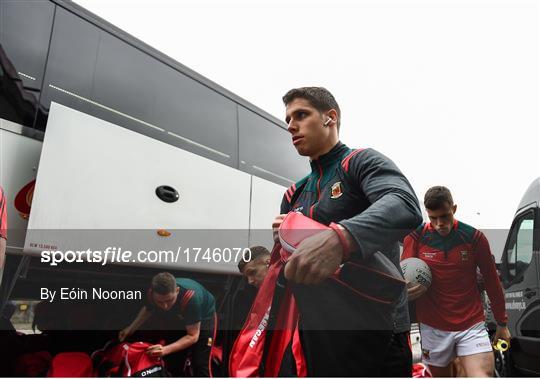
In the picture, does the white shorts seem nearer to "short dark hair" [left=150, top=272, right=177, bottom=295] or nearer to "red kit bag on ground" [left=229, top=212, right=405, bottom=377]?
"red kit bag on ground" [left=229, top=212, right=405, bottom=377]

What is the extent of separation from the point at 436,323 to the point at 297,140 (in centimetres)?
218

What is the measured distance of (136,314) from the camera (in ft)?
11.7

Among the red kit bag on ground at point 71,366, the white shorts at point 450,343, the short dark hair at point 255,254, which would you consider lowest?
the red kit bag on ground at point 71,366

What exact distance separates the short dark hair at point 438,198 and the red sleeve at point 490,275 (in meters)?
0.32

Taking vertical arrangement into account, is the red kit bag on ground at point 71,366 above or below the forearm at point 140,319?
below

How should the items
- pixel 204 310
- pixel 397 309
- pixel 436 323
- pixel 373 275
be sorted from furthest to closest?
pixel 204 310
pixel 436 323
pixel 397 309
pixel 373 275

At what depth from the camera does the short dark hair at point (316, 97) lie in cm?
157

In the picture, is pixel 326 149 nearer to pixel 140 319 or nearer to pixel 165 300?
pixel 165 300

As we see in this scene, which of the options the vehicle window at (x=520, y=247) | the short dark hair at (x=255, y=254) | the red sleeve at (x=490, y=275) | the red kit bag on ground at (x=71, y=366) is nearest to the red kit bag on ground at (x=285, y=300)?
the red sleeve at (x=490, y=275)

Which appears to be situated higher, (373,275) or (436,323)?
(373,275)

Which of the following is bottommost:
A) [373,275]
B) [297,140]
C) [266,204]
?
[373,275]

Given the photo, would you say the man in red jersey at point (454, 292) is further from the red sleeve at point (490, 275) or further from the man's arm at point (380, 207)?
the man's arm at point (380, 207)

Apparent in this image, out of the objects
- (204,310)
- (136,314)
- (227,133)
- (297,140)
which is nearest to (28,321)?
(136,314)

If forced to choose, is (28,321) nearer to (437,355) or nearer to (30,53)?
(30,53)
